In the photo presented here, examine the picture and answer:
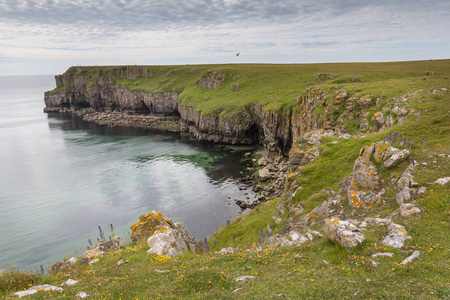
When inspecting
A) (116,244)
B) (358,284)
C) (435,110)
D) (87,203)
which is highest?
(435,110)

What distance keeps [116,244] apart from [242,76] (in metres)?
114

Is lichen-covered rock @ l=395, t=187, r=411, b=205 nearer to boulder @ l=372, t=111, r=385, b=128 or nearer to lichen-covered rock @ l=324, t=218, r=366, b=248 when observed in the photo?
lichen-covered rock @ l=324, t=218, r=366, b=248

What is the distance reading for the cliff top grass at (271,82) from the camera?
71.6 m

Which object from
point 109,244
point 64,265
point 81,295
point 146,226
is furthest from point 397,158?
point 64,265

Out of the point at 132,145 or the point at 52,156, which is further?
the point at 132,145

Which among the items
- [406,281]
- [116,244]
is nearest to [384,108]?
[406,281]

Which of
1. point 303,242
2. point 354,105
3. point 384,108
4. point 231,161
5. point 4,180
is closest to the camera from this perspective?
point 303,242

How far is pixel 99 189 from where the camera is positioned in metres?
56.5

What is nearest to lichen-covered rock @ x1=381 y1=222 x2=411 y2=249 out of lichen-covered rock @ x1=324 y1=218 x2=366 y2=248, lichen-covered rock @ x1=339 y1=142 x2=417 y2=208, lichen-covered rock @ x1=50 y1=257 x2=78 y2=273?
lichen-covered rock @ x1=324 y1=218 x2=366 y2=248

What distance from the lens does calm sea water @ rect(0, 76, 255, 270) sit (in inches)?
1580

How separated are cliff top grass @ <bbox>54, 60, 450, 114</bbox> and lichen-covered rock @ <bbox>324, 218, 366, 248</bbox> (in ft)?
111

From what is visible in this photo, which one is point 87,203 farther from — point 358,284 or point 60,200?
point 358,284

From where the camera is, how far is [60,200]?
51.6 m

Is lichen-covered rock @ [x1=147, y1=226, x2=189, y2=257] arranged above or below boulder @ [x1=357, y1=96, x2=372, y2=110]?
below
